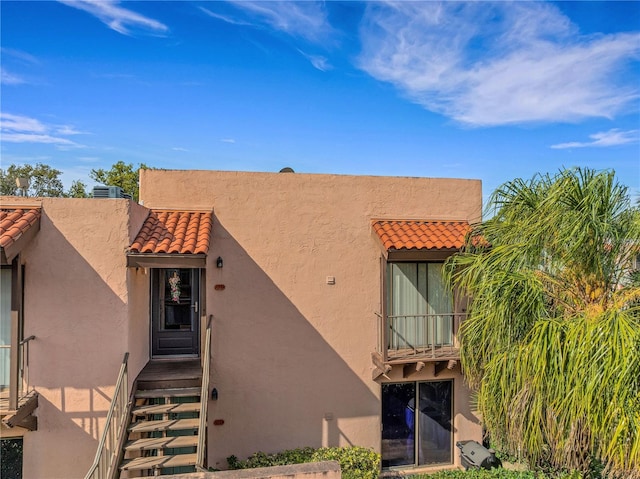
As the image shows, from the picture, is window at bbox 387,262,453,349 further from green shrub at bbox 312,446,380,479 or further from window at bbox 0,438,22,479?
window at bbox 0,438,22,479

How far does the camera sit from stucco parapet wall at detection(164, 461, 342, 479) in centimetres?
518

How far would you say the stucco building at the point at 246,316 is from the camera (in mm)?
7145

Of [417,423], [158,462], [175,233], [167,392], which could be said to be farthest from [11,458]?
[417,423]

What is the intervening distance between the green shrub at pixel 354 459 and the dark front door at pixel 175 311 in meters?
4.24

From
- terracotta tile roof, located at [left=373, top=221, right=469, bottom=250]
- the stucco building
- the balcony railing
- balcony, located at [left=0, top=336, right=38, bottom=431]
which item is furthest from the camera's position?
the balcony railing

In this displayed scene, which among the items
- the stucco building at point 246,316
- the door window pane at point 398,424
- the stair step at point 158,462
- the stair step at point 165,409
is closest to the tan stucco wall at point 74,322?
the stucco building at point 246,316

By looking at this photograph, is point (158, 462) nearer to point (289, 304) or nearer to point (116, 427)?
point (116, 427)

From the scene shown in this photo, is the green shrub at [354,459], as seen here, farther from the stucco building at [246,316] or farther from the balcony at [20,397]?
the balcony at [20,397]

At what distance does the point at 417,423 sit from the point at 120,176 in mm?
26888

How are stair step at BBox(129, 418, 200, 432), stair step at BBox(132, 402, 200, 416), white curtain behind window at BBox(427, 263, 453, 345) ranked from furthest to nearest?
white curtain behind window at BBox(427, 263, 453, 345) < stair step at BBox(132, 402, 200, 416) < stair step at BBox(129, 418, 200, 432)

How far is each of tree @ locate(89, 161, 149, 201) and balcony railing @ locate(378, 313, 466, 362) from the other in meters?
24.2

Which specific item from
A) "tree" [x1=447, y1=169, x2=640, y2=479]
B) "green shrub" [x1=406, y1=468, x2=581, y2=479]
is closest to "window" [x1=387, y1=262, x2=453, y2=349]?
"tree" [x1=447, y1=169, x2=640, y2=479]

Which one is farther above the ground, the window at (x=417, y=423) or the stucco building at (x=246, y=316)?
the stucco building at (x=246, y=316)

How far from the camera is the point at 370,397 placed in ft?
31.5
